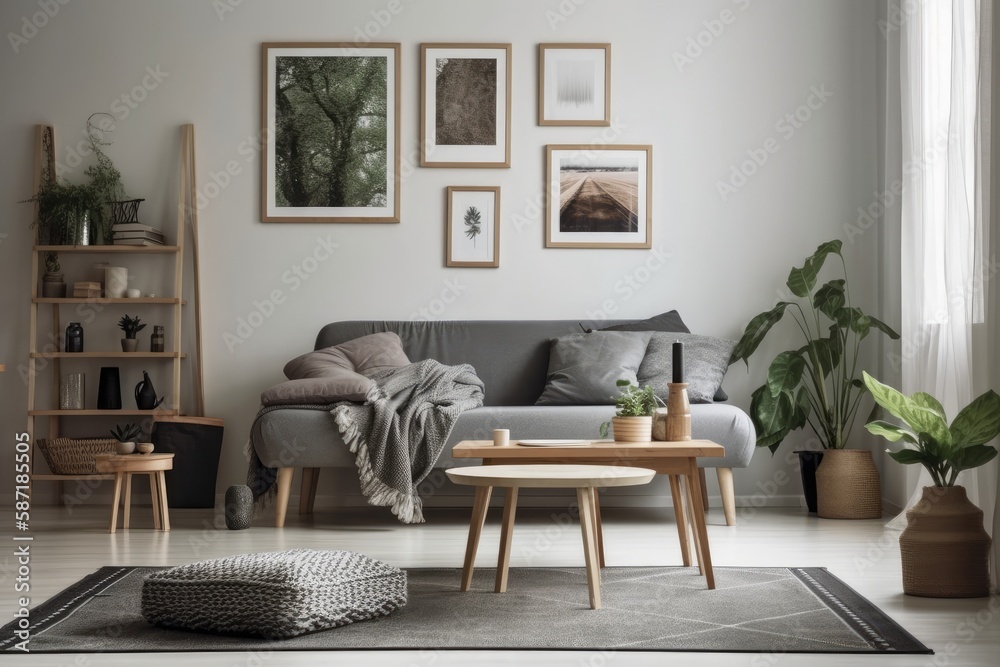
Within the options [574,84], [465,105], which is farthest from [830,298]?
[465,105]

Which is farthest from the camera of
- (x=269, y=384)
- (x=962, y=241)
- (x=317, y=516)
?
(x=269, y=384)

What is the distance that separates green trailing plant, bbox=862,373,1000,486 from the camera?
289cm

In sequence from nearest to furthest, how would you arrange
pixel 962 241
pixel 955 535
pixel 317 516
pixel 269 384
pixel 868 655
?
pixel 868 655, pixel 955 535, pixel 962 241, pixel 317 516, pixel 269 384

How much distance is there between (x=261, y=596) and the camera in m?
2.43

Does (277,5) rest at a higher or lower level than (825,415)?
higher

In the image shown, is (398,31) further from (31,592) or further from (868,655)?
(868,655)

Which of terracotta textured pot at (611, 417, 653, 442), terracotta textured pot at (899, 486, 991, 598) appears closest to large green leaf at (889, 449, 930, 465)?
terracotta textured pot at (899, 486, 991, 598)

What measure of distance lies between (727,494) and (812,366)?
1.05m

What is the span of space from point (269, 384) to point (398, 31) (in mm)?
1983

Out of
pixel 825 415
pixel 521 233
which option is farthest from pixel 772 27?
pixel 825 415

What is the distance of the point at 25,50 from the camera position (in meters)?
5.29

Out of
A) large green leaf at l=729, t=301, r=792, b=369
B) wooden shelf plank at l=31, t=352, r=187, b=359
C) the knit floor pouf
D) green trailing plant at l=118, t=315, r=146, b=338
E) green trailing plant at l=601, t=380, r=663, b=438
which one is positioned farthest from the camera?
green trailing plant at l=118, t=315, r=146, b=338

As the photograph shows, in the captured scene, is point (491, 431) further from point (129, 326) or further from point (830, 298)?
point (129, 326)

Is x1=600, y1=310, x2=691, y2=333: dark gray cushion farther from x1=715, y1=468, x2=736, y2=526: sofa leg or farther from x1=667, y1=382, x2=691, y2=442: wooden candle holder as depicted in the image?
x1=667, y1=382, x2=691, y2=442: wooden candle holder
